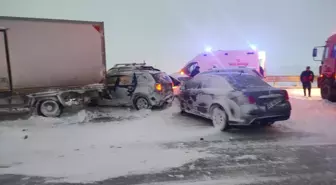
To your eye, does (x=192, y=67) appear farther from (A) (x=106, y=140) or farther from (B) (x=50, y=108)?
(A) (x=106, y=140)

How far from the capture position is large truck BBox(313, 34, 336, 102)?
1257 centimetres

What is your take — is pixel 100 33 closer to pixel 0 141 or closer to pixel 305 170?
pixel 0 141

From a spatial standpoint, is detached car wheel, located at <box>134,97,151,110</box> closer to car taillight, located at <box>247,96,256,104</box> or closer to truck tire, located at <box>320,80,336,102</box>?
car taillight, located at <box>247,96,256,104</box>

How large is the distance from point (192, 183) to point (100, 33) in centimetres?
780

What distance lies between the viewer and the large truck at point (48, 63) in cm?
901

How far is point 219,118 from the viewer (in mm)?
7980

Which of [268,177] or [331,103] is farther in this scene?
[331,103]

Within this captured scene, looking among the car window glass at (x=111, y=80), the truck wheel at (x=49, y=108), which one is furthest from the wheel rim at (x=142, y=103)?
→ the truck wheel at (x=49, y=108)

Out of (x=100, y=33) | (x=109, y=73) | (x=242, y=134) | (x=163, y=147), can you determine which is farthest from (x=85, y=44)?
(x=242, y=134)

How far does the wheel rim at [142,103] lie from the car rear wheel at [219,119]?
3536 mm

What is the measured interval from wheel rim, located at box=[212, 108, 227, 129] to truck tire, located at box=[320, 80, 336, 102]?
25.0ft

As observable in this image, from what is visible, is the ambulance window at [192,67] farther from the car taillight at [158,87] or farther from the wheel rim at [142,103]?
the wheel rim at [142,103]

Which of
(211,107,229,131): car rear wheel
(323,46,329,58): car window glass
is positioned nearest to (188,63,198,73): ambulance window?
(323,46,329,58): car window glass

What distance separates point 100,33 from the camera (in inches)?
424
